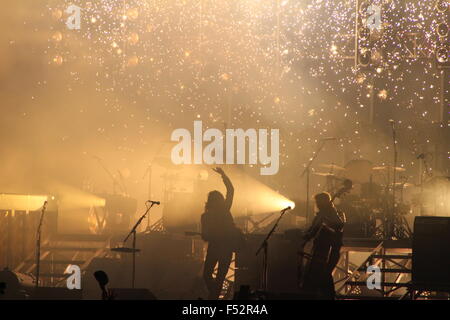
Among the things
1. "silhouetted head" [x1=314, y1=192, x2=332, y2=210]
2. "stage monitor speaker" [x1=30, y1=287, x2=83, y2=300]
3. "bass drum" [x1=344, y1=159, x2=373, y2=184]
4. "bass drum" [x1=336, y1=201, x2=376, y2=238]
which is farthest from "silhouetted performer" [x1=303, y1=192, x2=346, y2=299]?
"bass drum" [x1=344, y1=159, x2=373, y2=184]

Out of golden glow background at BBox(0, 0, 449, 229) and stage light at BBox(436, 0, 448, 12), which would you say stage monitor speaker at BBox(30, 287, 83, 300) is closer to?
golden glow background at BBox(0, 0, 449, 229)

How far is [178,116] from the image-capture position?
17.8 metres

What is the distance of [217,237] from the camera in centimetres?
983

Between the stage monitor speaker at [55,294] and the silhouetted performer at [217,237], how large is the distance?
203 cm

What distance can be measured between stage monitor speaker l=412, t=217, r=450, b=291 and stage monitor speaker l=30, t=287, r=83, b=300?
3.85 m

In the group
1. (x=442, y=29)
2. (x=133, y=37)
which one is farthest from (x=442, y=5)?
Result: (x=133, y=37)

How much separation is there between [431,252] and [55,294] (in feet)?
13.7

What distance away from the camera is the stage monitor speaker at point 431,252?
9.51m

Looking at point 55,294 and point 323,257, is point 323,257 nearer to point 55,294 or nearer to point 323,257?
point 323,257

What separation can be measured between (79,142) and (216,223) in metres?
8.65

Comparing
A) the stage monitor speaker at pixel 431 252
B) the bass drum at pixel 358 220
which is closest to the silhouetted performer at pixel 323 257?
A: the stage monitor speaker at pixel 431 252

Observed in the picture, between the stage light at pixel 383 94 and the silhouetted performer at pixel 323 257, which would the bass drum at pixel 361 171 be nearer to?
the stage light at pixel 383 94

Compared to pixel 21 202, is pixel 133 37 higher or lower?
higher
